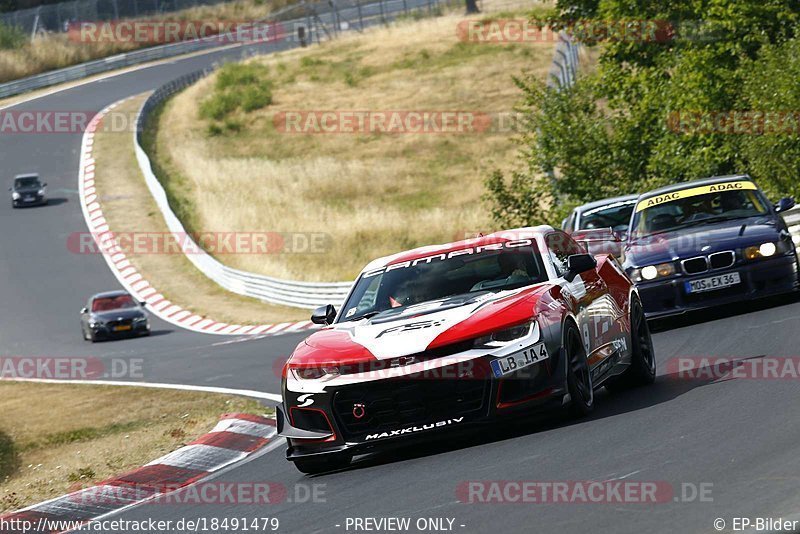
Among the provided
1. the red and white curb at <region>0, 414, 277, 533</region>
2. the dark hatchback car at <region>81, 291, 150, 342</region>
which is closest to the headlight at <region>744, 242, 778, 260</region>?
the red and white curb at <region>0, 414, 277, 533</region>

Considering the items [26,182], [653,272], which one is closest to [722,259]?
[653,272]

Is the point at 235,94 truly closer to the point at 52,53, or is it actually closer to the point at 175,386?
the point at 52,53

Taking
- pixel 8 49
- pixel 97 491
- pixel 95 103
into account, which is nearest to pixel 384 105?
pixel 95 103

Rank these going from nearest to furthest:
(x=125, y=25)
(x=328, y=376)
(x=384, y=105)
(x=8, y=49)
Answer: (x=328, y=376) < (x=384, y=105) < (x=8, y=49) < (x=125, y=25)

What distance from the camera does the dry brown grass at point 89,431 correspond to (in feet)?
36.8

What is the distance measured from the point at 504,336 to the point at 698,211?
771cm

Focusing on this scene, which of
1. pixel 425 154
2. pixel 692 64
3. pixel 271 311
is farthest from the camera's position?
pixel 425 154

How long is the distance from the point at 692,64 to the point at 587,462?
21.1 m

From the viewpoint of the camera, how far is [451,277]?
9.71m

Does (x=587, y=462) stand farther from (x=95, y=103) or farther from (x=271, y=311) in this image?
(x=95, y=103)

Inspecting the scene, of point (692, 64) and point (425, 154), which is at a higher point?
point (692, 64)

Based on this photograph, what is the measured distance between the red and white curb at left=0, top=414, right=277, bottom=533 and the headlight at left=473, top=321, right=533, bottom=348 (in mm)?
2723

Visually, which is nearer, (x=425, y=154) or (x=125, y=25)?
(x=425, y=154)

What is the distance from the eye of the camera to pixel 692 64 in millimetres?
27375
